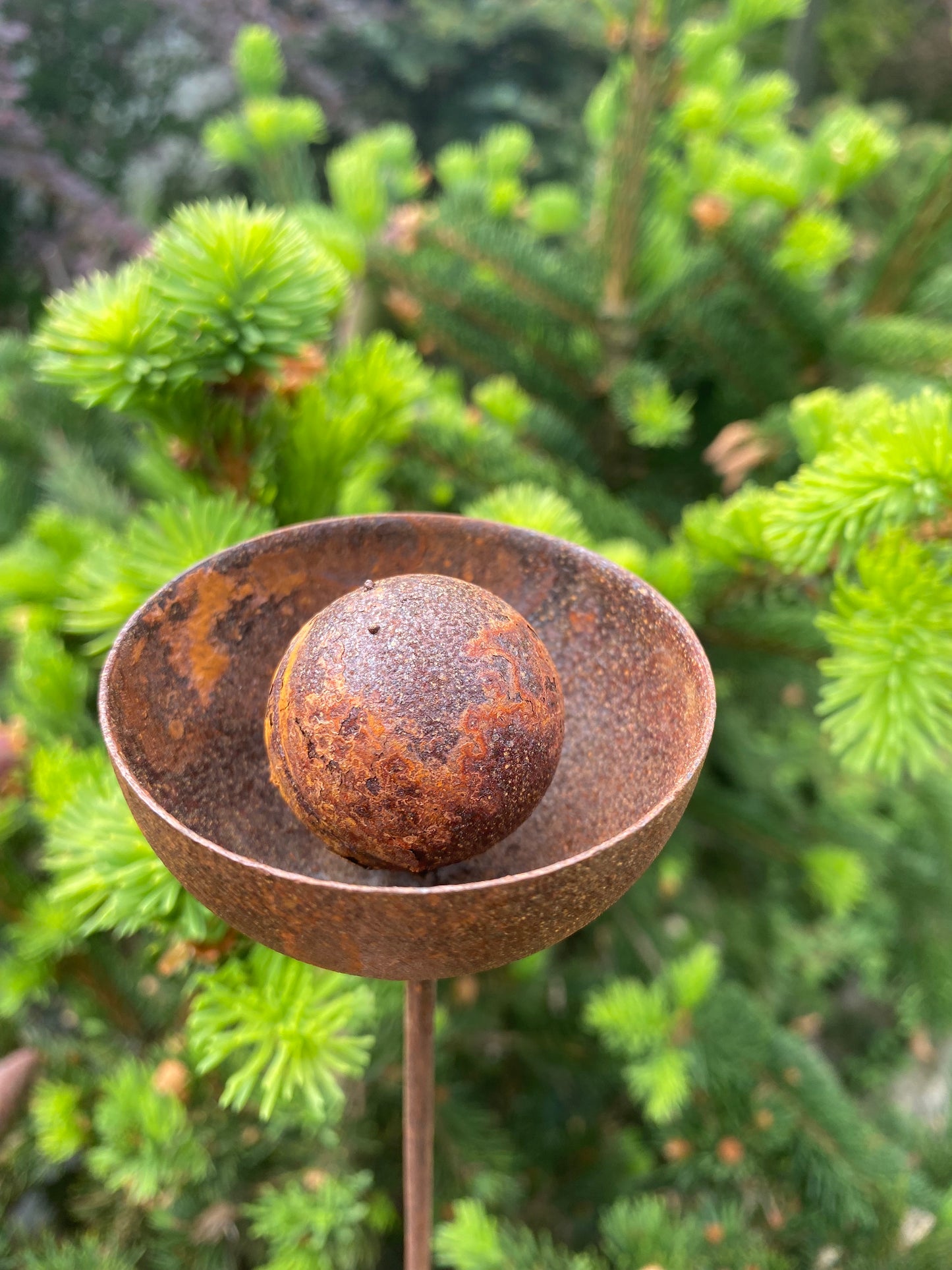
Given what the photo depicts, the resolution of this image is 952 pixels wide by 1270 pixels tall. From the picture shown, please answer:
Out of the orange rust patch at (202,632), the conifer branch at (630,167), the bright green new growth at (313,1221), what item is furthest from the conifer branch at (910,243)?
the bright green new growth at (313,1221)

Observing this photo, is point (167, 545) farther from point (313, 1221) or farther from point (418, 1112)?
point (313, 1221)

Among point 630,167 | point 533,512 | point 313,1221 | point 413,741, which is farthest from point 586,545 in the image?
point 313,1221

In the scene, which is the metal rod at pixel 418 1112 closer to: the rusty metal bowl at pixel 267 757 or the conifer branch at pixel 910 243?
the rusty metal bowl at pixel 267 757

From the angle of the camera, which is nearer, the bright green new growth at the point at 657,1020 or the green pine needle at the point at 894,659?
the green pine needle at the point at 894,659

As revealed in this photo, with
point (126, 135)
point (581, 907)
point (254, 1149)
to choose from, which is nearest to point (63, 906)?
point (254, 1149)

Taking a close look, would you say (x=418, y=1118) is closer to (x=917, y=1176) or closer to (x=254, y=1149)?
(x=254, y=1149)

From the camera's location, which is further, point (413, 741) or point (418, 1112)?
point (418, 1112)

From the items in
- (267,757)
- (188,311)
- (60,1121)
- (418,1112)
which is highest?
(188,311)

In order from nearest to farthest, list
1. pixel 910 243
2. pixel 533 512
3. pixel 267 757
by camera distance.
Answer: pixel 267 757
pixel 533 512
pixel 910 243
